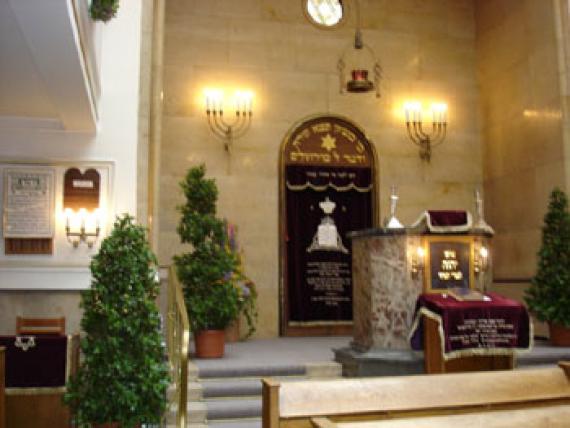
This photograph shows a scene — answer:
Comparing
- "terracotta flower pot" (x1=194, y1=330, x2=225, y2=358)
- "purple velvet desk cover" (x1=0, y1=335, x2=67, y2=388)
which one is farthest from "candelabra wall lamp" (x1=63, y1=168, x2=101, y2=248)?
"terracotta flower pot" (x1=194, y1=330, x2=225, y2=358)

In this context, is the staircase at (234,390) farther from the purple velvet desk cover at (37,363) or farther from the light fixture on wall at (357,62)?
the light fixture on wall at (357,62)

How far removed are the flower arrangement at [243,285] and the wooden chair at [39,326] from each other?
2230mm

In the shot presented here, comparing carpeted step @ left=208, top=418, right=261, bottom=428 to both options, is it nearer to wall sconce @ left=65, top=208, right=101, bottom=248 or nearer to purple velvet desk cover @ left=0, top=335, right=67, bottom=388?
purple velvet desk cover @ left=0, top=335, right=67, bottom=388

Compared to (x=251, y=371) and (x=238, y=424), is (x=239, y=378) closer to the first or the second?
(x=251, y=371)

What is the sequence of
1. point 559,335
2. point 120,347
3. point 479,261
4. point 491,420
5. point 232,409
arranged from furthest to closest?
point 559,335
point 479,261
point 232,409
point 120,347
point 491,420

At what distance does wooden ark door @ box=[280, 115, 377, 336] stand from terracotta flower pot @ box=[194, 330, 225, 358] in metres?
2.53

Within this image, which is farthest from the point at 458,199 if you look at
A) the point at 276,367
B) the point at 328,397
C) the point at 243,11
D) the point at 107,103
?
the point at 328,397

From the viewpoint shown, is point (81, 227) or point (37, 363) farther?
point (81, 227)

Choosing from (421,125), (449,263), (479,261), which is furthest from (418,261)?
(421,125)

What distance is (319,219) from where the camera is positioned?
961cm

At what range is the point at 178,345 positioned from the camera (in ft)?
18.3

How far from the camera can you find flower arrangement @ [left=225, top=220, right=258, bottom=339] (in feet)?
26.7

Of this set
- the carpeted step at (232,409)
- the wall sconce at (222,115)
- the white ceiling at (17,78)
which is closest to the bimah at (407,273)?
the carpeted step at (232,409)

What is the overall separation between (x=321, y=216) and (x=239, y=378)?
3900 millimetres
